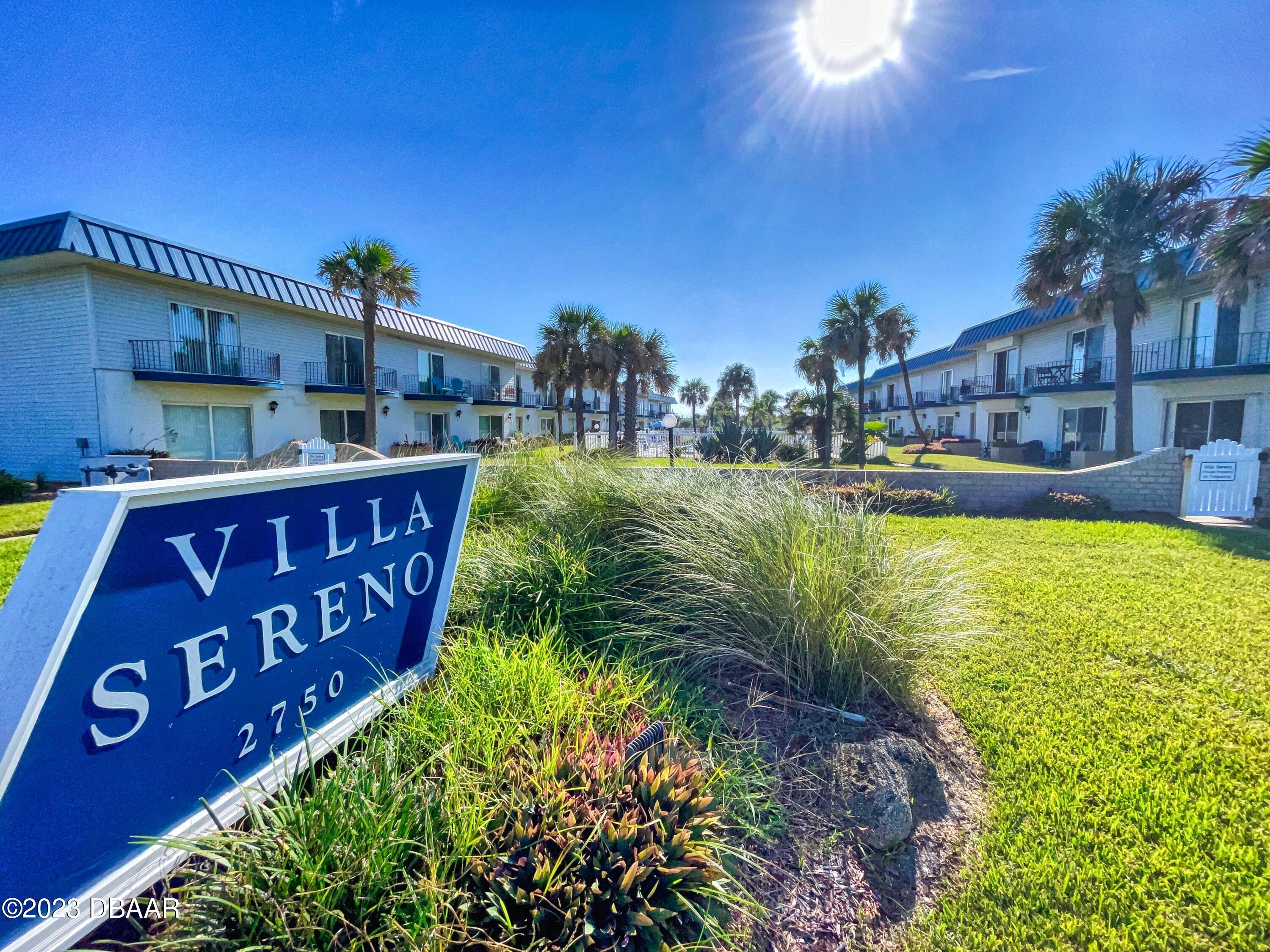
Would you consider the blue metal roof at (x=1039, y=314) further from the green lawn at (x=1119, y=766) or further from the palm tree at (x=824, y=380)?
the green lawn at (x=1119, y=766)

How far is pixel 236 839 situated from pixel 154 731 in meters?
0.37

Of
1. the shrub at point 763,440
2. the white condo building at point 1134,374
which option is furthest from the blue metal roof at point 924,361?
the shrub at point 763,440

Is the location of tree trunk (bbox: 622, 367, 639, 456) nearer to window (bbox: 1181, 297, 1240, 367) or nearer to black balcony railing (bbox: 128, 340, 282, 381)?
black balcony railing (bbox: 128, 340, 282, 381)

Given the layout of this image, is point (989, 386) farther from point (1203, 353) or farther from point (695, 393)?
point (695, 393)

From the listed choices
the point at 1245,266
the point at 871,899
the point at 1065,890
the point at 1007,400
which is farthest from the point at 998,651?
the point at 1007,400

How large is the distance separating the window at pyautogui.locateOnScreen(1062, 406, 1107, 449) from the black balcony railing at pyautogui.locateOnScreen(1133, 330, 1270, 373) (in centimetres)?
268

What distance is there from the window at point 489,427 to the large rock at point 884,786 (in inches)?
1150

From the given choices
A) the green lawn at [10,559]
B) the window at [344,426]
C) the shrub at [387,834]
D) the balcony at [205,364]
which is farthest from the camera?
the window at [344,426]

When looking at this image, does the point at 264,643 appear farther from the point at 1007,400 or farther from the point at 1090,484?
the point at 1007,400

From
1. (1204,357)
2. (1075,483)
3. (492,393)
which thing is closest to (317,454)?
(1075,483)

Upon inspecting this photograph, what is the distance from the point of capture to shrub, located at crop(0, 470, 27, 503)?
37.1 feet

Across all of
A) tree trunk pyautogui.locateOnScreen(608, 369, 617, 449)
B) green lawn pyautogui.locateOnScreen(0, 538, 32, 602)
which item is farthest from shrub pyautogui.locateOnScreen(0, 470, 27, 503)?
tree trunk pyautogui.locateOnScreen(608, 369, 617, 449)

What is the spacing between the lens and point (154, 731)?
1.35m

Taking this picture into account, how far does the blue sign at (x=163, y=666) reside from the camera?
1099mm
